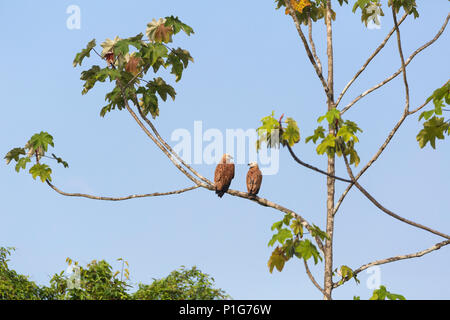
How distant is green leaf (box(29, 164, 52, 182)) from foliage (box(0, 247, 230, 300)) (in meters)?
2.19

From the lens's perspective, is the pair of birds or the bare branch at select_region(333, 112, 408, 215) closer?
the bare branch at select_region(333, 112, 408, 215)

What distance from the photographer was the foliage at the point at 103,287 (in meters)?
11.4

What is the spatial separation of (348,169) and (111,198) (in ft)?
13.1

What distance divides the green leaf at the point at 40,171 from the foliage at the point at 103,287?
219 centimetres

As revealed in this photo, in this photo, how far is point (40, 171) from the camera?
9852 mm

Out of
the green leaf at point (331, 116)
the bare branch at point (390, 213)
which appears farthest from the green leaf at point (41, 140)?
the bare branch at point (390, 213)

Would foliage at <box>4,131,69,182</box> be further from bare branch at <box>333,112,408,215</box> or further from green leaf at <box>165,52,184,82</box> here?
bare branch at <box>333,112,408,215</box>

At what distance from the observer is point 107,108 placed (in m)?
10.1

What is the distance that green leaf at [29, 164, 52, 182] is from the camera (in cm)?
982

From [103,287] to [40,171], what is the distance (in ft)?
9.89

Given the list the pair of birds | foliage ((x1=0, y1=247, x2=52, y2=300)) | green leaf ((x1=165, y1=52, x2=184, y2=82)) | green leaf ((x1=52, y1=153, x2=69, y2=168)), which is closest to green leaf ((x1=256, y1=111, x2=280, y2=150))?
the pair of birds

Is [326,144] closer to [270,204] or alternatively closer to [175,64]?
[270,204]

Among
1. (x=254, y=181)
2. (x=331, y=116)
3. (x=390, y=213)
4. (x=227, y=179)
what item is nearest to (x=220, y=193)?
(x=227, y=179)
